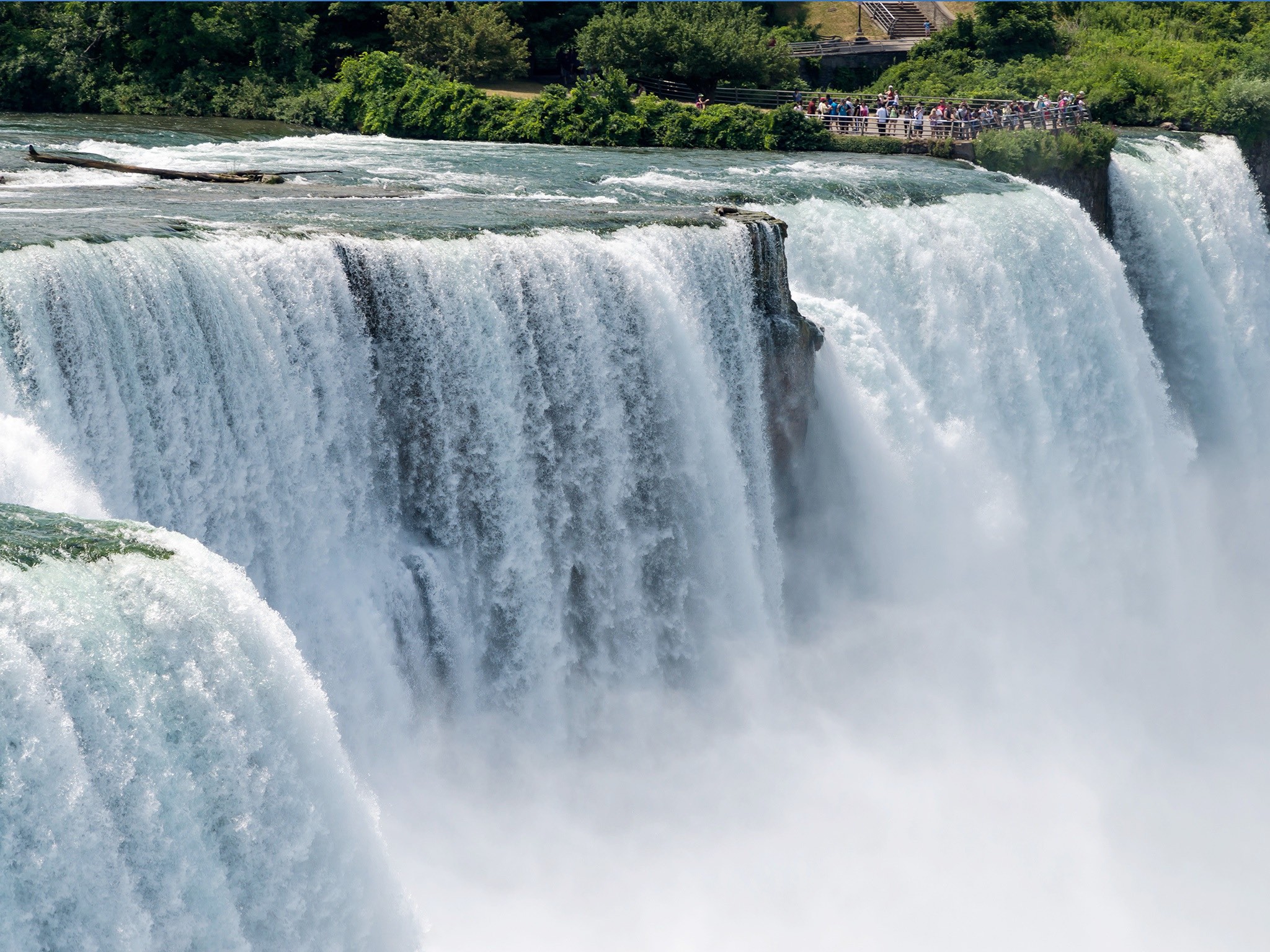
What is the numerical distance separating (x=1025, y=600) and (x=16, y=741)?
537 inches

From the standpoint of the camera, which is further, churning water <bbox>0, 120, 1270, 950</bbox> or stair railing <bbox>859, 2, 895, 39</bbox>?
stair railing <bbox>859, 2, 895, 39</bbox>

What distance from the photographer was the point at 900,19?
42.2 meters

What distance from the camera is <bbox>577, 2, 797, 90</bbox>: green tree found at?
3416cm

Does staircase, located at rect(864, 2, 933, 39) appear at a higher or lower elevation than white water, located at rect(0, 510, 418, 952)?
higher

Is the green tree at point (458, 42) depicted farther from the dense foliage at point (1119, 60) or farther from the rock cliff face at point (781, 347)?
the rock cliff face at point (781, 347)

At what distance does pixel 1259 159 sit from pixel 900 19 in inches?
614

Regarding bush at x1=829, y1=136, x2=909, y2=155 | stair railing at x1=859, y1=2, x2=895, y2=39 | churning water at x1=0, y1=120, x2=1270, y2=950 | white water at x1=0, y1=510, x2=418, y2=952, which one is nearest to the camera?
white water at x1=0, y1=510, x2=418, y2=952

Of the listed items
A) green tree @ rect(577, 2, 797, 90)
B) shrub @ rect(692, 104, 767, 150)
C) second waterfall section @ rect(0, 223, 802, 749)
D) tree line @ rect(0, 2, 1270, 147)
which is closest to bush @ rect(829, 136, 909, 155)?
shrub @ rect(692, 104, 767, 150)

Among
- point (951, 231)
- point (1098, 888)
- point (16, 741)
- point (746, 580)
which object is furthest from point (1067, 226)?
point (16, 741)

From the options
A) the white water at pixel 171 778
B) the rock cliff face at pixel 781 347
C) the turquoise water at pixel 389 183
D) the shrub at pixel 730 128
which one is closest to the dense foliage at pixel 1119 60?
the shrub at pixel 730 128

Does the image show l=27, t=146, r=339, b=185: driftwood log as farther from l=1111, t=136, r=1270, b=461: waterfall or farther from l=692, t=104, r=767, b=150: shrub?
l=1111, t=136, r=1270, b=461: waterfall

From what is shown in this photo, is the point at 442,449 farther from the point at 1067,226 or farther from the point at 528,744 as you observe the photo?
the point at 1067,226

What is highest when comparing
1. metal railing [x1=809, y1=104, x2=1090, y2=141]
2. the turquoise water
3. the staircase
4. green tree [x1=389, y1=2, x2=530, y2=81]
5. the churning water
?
the staircase

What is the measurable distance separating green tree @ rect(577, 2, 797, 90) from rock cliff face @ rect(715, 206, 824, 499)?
62.8 ft
